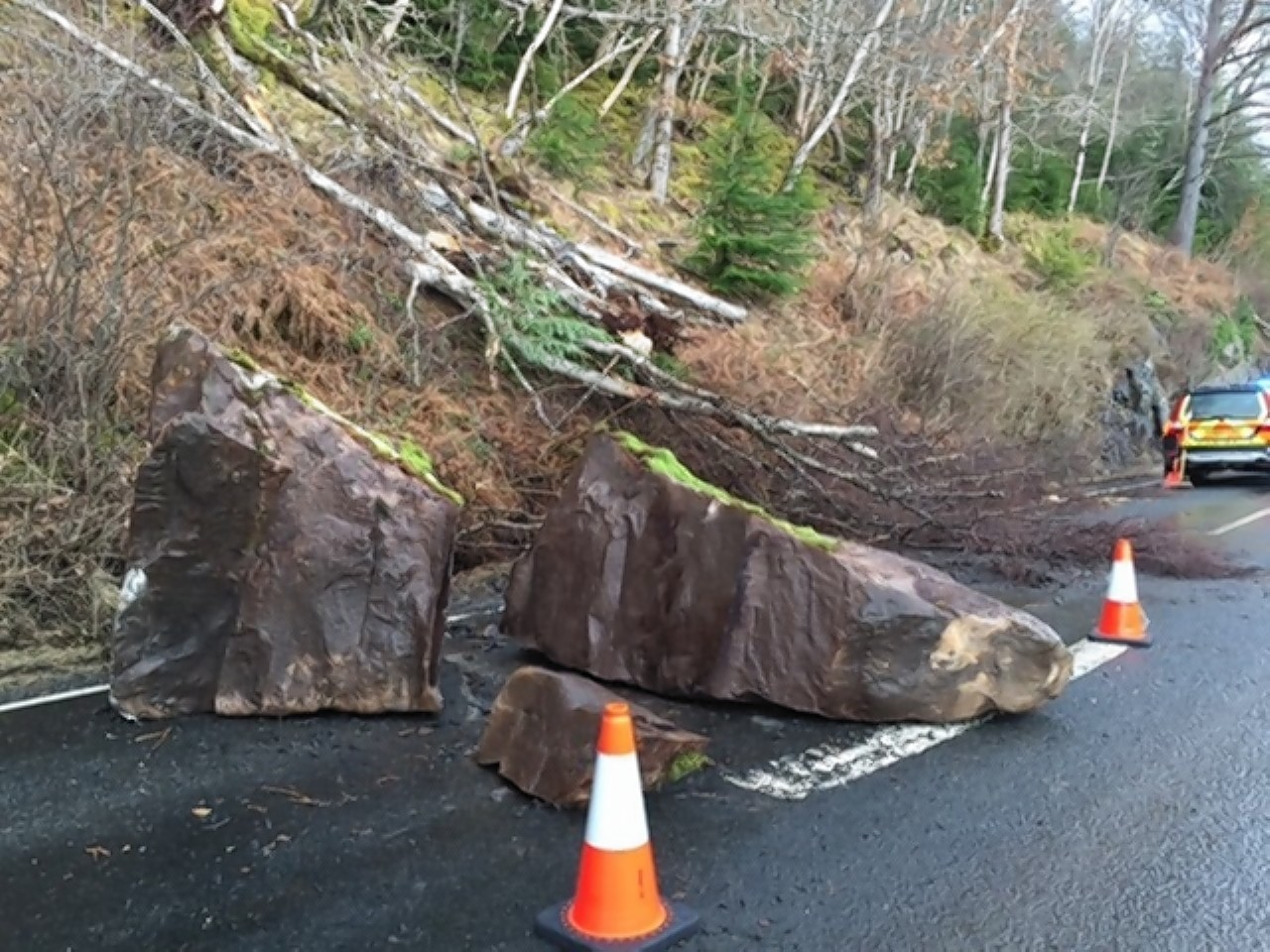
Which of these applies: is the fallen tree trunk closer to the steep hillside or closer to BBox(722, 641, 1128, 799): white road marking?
the steep hillside

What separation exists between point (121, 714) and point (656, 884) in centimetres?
266

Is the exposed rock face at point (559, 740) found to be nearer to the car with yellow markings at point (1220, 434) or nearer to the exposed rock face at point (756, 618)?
the exposed rock face at point (756, 618)

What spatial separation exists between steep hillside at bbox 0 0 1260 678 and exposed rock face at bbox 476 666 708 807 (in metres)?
2.50

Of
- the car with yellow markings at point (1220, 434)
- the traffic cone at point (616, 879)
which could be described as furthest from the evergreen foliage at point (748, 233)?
the traffic cone at point (616, 879)

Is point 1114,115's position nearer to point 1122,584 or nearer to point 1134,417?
point 1134,417

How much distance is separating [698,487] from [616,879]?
2.69m

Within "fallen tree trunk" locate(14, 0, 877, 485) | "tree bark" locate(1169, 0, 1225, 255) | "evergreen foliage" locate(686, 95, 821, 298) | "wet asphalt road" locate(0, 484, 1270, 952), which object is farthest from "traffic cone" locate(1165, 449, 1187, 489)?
"tree bark" locate(1169, 0, 1225, 255)

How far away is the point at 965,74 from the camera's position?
19375 mm

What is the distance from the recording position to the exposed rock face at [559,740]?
3863mm

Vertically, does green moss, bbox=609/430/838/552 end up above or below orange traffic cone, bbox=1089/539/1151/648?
above

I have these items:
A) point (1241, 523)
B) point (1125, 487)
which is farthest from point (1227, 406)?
point (1241, 523)

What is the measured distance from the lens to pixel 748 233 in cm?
1269

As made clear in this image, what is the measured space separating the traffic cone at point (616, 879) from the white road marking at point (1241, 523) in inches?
373

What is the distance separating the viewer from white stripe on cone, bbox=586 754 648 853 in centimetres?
300
